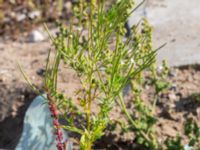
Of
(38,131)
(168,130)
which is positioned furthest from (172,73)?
(38,131)

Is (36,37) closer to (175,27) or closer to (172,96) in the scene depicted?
(175,27)

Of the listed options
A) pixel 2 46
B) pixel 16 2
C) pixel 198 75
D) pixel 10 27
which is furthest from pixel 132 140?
pixel 16 2

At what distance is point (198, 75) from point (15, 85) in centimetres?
118

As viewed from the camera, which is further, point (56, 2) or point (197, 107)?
point (56, 2)

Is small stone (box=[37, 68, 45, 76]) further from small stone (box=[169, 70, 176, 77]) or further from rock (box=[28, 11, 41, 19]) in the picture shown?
rock (box=[28, 11, 41, 19])

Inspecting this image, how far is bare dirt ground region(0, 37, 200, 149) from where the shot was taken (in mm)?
3271

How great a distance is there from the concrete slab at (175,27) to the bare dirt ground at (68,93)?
0.54ft

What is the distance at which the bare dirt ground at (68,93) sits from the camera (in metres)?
3.27

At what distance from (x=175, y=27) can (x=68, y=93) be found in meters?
1.11

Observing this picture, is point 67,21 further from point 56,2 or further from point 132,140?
point 132,140

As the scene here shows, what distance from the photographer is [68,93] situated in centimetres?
354

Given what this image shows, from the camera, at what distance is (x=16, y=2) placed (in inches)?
204

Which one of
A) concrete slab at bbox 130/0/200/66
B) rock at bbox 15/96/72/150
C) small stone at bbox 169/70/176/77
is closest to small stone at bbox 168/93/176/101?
small stone at bbox 169/70/176/77

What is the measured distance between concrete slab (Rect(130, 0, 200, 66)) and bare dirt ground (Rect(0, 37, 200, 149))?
166mm
